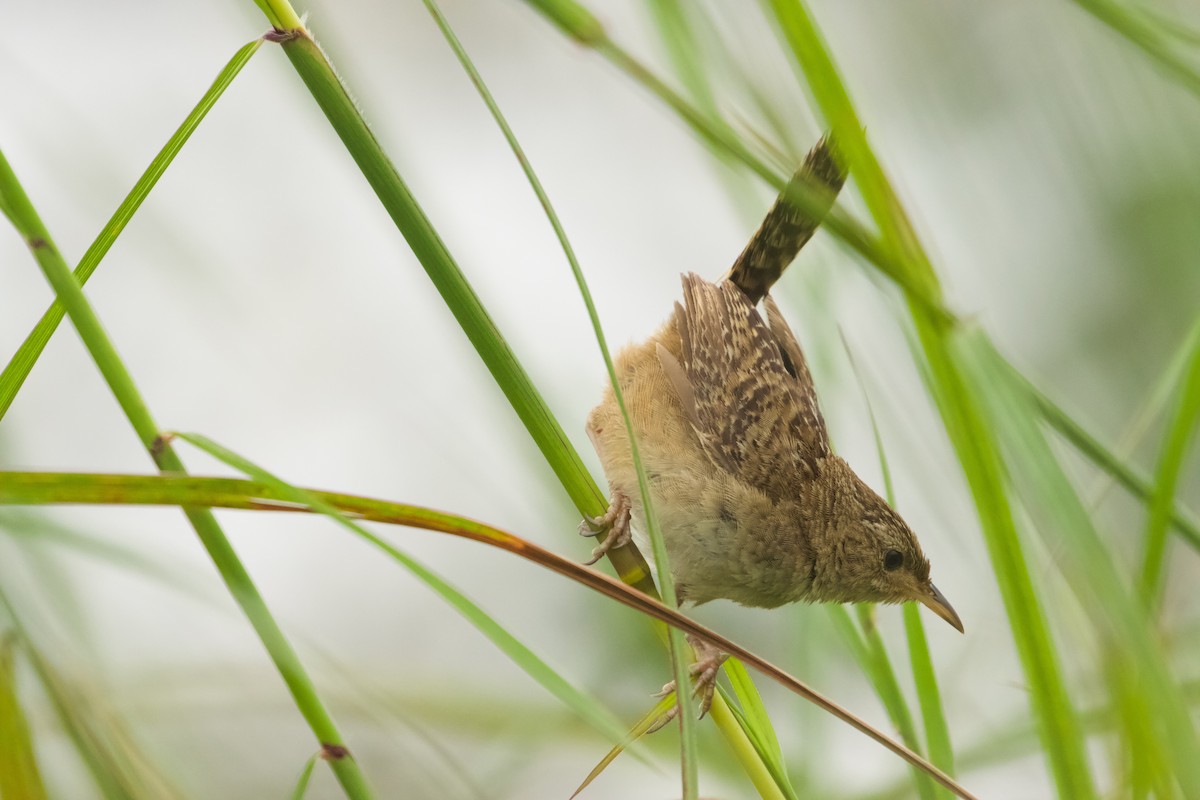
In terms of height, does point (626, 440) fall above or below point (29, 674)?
above

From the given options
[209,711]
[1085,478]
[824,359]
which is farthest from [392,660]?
[1085,478]

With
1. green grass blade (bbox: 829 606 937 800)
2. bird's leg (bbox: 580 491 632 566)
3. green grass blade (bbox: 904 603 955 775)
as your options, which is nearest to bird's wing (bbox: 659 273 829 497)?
bird's leg (bbox: 580 491 632 566)

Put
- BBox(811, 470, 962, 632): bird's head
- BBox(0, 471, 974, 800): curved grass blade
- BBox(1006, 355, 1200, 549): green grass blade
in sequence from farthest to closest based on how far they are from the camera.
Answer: BBox(811, 470, 962, 632): bird's head → BBox(1006, 355, 1200, 549): green grass blade → BBox(0, 471, 974, 800): curved grass blade

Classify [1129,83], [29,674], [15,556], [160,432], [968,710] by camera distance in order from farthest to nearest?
1. [968,710]
2. [1129,83]
3. [15,556]
4. [29,674]
5. [160,432]

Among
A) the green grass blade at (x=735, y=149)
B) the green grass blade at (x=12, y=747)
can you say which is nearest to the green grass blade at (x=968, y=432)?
the green grass blade at (x=735, y=149)

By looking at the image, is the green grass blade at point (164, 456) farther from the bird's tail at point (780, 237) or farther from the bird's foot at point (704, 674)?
the bird's foot at point (704, 674)

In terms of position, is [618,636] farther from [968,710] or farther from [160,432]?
[160,432]

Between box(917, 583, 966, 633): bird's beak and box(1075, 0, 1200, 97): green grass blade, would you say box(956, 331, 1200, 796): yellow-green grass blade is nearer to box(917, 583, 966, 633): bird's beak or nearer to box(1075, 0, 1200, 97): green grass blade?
box(1075, 0, 1200, 97): green grass blade
